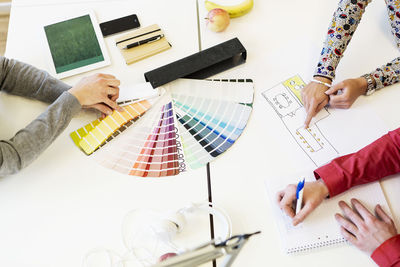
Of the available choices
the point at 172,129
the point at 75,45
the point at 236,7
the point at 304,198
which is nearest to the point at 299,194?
the point at 304,198

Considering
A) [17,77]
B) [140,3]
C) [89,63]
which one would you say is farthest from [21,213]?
[140,3]

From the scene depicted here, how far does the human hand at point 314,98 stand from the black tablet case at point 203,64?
232 mm

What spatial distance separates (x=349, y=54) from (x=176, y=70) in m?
0.58

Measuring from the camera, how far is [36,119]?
0.94 meters

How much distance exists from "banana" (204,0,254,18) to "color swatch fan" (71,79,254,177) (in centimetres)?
29

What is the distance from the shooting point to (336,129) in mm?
984

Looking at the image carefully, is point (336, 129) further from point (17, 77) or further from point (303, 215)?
point (17, 77)

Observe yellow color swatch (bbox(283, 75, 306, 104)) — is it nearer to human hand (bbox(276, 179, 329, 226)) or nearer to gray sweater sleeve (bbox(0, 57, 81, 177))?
human hand (bbox(276, 179, 329, 226))

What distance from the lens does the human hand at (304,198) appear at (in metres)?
0.84

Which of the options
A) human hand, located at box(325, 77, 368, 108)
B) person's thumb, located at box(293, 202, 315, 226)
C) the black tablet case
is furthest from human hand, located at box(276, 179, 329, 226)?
the black tablet case

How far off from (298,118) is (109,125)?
562mm

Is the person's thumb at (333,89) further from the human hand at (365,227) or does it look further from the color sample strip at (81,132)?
the color sample strip at (81,132)

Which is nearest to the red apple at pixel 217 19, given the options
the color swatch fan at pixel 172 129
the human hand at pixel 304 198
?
the color swatch fan at pixel 172 129

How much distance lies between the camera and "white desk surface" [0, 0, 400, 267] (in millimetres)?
830
